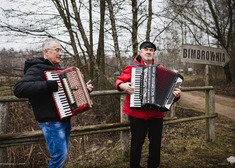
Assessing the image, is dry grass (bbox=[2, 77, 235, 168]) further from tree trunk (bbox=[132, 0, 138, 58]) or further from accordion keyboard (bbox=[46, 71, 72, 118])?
A: tree trunk (bbox=[132, 0, 138, 58])

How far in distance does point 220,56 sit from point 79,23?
444 cm

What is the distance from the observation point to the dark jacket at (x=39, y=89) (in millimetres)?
1647

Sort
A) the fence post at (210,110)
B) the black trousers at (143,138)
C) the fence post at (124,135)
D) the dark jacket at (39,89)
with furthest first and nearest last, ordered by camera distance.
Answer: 1. the fence post at (210,110)
2. the fence post at (124,135)
3. the black trousers at (143,138)
4. the dark jacket at (39,89)

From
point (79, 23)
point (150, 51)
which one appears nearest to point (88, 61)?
point (79, 23)

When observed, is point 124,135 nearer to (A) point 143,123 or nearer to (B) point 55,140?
(A) point 143,123

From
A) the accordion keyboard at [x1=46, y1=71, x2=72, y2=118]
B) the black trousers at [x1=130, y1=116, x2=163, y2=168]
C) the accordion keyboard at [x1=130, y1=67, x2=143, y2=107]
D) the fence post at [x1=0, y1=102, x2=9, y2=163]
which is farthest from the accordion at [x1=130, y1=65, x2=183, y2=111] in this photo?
the fence post at [x1=0, y1=102, x2=9, y2=163]

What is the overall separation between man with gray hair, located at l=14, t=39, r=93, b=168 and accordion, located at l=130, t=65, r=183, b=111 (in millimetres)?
1033

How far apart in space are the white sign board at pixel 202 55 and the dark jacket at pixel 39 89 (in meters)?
2.84

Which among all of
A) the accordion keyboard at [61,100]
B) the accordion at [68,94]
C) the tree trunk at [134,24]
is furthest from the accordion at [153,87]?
the tree trunk at [134,24]

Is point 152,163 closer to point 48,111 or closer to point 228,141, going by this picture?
point 48,111

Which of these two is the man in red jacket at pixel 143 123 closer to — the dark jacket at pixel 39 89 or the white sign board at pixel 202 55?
the dark jacket at pixel 39 89

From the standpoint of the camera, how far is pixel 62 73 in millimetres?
1821

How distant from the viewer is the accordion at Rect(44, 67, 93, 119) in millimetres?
1763

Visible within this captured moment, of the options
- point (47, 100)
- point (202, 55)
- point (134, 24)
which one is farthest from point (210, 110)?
point (47, 100)
